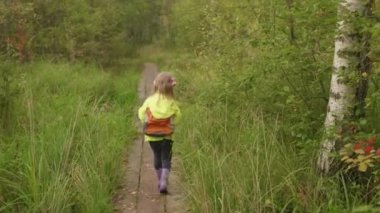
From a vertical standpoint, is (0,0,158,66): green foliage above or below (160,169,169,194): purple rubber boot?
above

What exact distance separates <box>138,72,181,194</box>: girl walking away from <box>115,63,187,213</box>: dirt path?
18 centimetres

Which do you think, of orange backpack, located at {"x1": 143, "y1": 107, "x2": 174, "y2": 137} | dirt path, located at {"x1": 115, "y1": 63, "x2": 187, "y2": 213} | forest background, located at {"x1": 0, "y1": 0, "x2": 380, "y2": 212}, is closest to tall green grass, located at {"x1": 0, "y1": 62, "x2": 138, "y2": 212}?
forest background, located at {"x1": 0, "y1": 0, "x2": 380, "y2": 212}

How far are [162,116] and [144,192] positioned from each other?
36.1 inches

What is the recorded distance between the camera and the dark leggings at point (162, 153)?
604cm

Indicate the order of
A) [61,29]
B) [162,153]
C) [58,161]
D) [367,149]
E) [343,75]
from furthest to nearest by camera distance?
1. [61,29]
2. [162,153]
3. [58,161]
4. [343,75]
5. [367,149]

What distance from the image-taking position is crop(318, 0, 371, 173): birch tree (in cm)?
431

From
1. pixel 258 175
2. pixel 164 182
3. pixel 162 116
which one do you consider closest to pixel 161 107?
pixel 162 116

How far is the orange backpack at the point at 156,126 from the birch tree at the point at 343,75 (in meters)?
1.92

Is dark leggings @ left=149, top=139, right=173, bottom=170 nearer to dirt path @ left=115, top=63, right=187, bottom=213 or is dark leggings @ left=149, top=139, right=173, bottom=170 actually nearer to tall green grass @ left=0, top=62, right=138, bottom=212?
dirt path @ left=115, top=63, right=187, bottom=213

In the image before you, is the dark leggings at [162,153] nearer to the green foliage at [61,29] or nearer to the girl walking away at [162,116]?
the girl walking away at [162,116]

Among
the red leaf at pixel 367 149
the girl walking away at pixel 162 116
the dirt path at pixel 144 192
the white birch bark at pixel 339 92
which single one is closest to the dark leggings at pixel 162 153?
the girl walking away at pixel 162 116

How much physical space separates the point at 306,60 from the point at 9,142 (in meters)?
3.58

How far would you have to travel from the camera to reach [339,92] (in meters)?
4.57

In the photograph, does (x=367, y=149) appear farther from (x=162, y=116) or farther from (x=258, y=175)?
(x=162, y=116)
